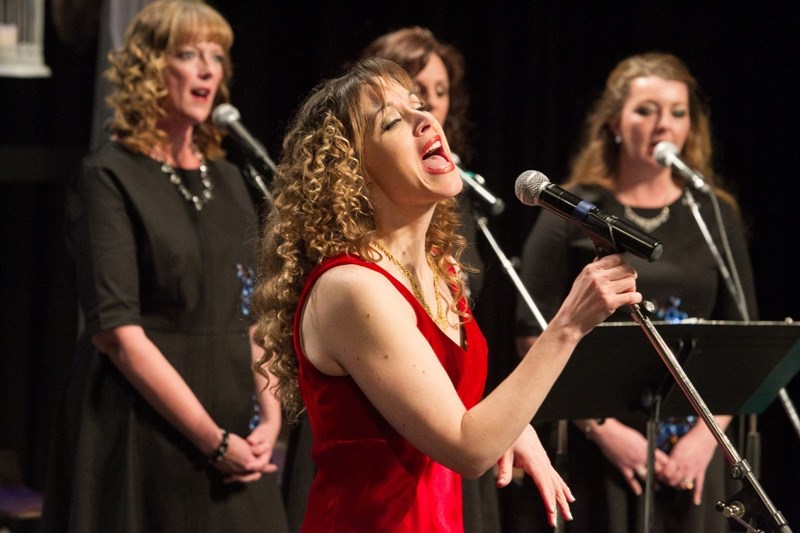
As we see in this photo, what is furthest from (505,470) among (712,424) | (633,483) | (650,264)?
(650,264)

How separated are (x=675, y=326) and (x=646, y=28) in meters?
2.43

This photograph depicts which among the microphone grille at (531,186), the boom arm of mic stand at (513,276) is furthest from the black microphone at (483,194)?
the microphone grille at (531,186)

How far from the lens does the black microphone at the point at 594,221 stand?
1890 millimetres

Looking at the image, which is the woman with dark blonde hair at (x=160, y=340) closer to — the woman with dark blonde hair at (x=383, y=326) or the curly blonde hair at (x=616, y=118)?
the woman with dark blonde hair at (x=383, y=326)

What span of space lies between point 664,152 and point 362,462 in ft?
5.97

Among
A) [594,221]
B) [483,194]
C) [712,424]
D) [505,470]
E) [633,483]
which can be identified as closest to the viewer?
[594,221]

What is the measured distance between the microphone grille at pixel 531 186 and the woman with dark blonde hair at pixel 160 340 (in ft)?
4.21

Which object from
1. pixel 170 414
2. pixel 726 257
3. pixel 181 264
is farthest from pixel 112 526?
pixel 726 257

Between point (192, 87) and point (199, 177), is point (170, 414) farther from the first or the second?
point (192, 87)

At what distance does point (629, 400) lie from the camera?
294cm

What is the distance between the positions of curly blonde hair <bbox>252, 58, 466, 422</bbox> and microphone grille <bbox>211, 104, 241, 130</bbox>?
0.99 m

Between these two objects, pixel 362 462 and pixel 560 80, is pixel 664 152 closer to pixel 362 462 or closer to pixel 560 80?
pixel 560 80

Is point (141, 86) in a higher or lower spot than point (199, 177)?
higher

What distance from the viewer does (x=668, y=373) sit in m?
2.91
